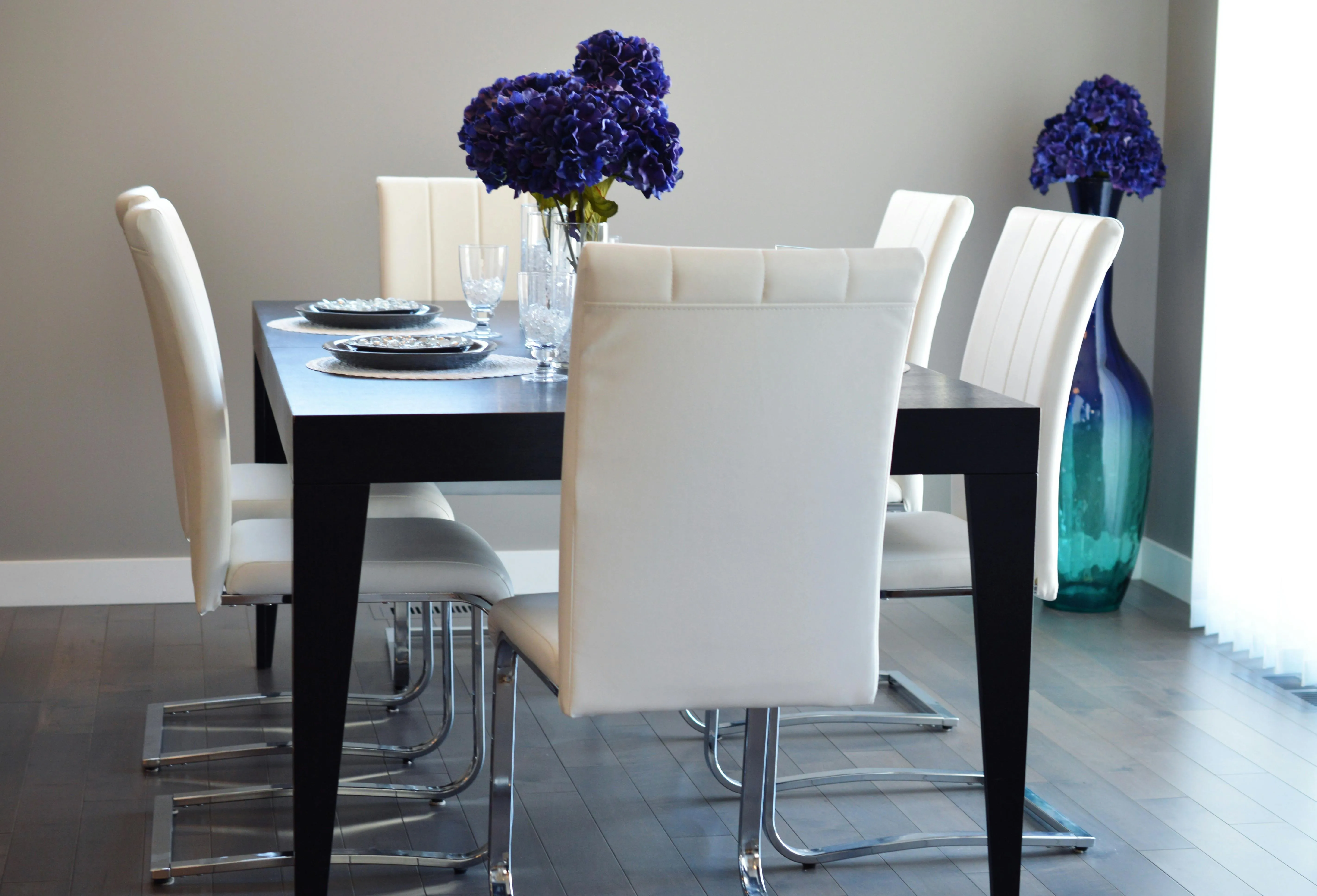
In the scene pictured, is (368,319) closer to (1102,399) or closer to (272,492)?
(272,492)

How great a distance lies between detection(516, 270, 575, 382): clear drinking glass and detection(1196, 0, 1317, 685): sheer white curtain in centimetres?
192

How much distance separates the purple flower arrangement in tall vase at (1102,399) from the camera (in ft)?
12.0

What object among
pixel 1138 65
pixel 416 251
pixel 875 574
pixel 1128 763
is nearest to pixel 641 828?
pixel 875 574

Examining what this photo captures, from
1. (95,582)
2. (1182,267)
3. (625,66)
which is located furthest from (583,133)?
(1182,267)

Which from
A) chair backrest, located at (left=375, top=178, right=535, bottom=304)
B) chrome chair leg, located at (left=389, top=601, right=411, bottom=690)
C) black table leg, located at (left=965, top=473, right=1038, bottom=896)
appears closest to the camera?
black table leg, located at (left=965, top=473, right=1038, bottom=896)

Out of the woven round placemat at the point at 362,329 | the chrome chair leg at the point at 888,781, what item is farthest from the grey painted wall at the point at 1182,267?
the woven round placemat at the point at 362,329

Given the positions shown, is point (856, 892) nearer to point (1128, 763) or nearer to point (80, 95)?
point (1128, 763)

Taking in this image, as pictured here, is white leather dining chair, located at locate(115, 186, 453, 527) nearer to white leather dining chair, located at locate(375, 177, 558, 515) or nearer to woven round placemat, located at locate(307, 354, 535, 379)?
woven round placemat, located at locate(307, 354, 535, 379)

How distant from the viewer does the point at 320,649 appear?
1.80 meters

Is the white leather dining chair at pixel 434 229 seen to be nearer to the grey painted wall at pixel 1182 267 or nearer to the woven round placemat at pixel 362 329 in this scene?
the woven round placemat at pixel 362 329

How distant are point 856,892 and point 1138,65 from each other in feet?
9.08

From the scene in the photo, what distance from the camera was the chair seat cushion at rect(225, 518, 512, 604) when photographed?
6.86 feet

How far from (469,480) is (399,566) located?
0.33 meters

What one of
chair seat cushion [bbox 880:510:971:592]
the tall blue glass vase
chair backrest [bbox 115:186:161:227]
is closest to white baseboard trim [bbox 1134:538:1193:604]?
the tall blue glass vase
